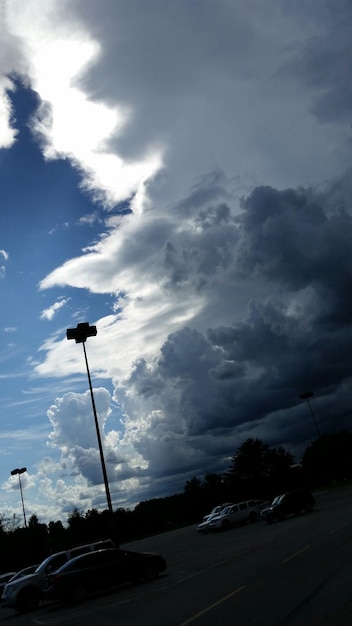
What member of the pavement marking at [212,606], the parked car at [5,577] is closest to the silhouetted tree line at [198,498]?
the parked car at [5,577]

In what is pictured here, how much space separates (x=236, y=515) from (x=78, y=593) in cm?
2719

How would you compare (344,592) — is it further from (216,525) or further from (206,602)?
(216,525)

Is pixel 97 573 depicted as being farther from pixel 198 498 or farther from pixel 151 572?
pixel 198 498

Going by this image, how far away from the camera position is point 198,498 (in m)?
84.2

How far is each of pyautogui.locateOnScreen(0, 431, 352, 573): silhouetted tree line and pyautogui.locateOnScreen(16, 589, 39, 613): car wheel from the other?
8048 millimetres

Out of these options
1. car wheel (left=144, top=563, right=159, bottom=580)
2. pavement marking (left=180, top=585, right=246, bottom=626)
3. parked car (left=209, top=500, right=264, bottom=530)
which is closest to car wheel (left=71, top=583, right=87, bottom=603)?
car wheel (left=144, top=563, right=159, bottom=580)

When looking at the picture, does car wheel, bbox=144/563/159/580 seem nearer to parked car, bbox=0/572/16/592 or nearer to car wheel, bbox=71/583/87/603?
car wheel, bbox=71/583/87/603

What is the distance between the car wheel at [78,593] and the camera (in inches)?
712

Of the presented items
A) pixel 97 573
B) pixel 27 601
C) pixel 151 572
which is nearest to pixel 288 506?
pixel 151 572

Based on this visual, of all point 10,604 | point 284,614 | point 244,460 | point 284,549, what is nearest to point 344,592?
point 284,614

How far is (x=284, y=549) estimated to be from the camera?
62.6 ft

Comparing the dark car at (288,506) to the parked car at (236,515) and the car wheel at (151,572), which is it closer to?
the parked car at (236,515)

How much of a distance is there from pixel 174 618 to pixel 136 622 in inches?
42.3

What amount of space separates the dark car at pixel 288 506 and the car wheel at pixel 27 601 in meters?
21.0
